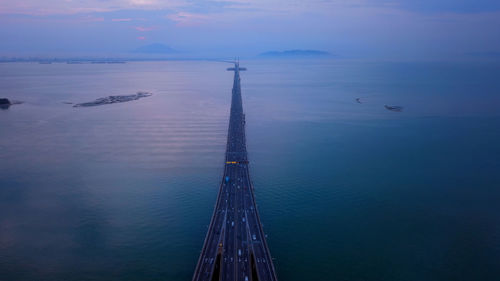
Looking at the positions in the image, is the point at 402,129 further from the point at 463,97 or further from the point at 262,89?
the point at 262,89

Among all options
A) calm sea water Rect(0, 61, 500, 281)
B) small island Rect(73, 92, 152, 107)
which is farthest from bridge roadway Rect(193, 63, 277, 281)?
small island Rect(73, 92, 152, 107)

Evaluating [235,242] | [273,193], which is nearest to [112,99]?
[273,193]

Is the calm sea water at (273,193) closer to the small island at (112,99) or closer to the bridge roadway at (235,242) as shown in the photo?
the bridge roadway at (235,242)

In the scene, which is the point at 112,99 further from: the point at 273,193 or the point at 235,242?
the point at 235,242

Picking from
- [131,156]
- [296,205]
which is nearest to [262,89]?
[131,156]

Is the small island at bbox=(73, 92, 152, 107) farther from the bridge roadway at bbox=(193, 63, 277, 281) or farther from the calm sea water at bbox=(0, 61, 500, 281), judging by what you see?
the bridge roadway at bbox=(193, 63, 277, 281)

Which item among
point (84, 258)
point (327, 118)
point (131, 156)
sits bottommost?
point (84, 258)

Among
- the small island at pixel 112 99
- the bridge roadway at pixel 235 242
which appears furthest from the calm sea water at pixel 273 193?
the small island at pixel 112 99
